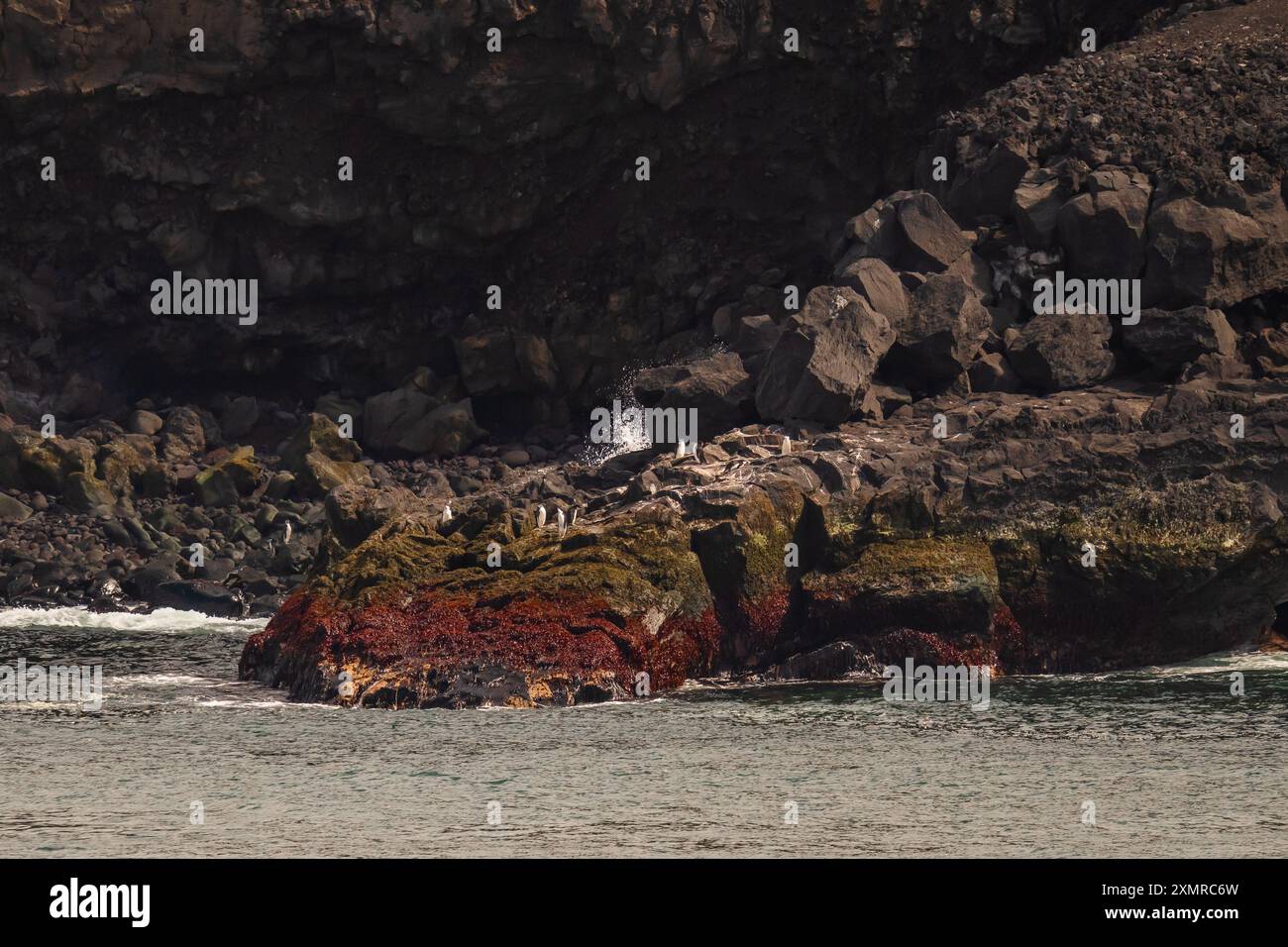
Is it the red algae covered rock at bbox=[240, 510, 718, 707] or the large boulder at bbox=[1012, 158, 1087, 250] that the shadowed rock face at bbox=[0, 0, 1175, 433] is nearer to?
the large boulder at bbox=[1012, 158, 1087, 250]

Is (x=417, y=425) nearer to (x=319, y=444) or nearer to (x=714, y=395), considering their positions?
(x=319, y=444)

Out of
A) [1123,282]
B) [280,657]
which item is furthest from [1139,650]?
[280,657]

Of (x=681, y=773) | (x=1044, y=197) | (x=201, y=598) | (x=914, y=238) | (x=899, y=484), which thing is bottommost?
(x=681, y=773)

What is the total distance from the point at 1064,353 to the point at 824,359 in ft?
22.9

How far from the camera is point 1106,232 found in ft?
186

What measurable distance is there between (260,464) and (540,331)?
14.1m

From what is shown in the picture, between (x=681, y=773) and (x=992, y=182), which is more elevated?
(x=992, y=182)

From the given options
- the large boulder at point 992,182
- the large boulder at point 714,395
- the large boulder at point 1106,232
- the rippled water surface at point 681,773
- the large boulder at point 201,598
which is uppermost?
the large boulder at point 992,182

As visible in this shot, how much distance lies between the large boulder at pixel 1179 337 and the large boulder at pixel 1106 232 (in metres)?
2.31

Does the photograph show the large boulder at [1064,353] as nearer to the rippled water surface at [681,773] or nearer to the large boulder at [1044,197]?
the large boulder at [1044,197]

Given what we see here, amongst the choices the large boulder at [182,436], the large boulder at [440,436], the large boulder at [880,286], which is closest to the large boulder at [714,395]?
the large boulder at [880,286]

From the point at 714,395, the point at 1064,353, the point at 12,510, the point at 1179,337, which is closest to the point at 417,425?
the point at 12,510

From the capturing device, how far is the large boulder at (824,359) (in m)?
52.4

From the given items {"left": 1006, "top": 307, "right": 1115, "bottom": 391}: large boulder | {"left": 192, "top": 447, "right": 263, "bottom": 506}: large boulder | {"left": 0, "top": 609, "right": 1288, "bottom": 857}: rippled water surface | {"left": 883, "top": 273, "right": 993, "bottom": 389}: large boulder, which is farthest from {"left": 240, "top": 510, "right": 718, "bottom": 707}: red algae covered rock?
{"left": 192, "top": 447, "right": 263, "bottom": 506}: large boulder
